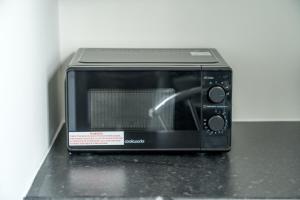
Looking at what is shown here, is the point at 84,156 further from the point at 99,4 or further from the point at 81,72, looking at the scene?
the point at 99,4

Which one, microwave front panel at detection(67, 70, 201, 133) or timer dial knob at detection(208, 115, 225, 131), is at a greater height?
microwave front panel at detection(67, 70, 201, 133)

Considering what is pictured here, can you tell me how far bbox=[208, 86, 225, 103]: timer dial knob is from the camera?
1.40 metres

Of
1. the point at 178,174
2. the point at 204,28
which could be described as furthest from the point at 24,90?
the point at 204,28

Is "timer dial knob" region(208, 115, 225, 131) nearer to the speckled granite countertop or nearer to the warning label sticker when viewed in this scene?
the speckled granite countertop

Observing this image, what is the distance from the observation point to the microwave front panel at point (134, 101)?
140 cm

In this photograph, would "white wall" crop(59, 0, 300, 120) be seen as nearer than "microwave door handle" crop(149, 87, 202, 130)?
No

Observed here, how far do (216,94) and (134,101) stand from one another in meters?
0.21

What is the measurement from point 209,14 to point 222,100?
40cm

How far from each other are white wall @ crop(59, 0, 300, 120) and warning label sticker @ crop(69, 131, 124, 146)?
0.40 m

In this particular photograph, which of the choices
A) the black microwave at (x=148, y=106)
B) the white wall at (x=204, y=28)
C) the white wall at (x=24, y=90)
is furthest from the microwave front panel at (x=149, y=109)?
the white wall at (x=204, y=28)

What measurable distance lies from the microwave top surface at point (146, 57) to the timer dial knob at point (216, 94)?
0.06 metres

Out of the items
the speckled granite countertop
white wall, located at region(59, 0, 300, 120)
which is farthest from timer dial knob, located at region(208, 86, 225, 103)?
white wall, located at region(59, 0, 300, 120)

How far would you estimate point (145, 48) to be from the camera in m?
1.71

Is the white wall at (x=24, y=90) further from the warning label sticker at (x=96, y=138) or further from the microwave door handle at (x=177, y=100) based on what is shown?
the microwave door handle at (x=177, y=100)
